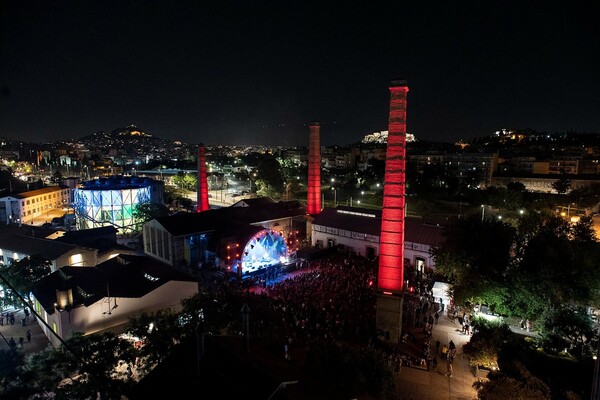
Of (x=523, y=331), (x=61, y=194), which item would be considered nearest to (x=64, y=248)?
(x=523, y=331)

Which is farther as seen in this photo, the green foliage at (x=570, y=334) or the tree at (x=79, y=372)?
the green foliage at (x=570, y=334)

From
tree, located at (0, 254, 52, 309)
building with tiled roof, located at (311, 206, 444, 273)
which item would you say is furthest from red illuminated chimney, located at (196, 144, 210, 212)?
tree, located at (0, 254, 52, 309)

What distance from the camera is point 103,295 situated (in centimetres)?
1798

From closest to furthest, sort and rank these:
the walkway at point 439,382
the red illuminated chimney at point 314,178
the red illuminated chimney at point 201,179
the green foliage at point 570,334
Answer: the walkway at point 439,382, the green foliage at point 570,334, the red illuminated chimney at point 314,178, the red illuminated chimney at point 201,179

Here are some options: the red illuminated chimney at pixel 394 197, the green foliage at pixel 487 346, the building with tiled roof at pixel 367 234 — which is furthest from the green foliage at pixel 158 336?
→ the building with tiled roof at pixel 367 234

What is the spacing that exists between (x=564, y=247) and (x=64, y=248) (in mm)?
28588

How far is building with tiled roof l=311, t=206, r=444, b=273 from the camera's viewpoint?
88.8 ft

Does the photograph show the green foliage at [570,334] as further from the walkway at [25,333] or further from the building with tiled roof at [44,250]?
the building with tiled roof at [44,250]

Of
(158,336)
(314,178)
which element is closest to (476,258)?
(158,336)

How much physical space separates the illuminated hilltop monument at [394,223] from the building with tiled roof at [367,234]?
7.78 meters

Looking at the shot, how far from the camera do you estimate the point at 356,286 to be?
21.7m

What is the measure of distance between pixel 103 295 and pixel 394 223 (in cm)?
1393

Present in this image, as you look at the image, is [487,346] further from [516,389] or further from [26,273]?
[26,273]

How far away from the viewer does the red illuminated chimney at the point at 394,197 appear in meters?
17.5
